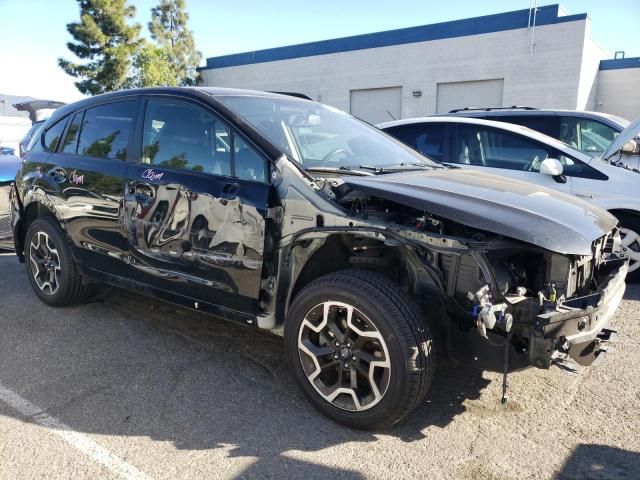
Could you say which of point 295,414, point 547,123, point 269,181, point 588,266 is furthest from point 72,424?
point 547,123

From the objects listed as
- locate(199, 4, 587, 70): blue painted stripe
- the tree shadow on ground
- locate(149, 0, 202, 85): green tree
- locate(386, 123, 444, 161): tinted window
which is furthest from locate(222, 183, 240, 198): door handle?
locate(149, 0, 202, 85): green tree

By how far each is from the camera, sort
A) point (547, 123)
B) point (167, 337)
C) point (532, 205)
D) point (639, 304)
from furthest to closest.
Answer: point (547, 123), point (639, 304), point (167, 337), point (532, 205)

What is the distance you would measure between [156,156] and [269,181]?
1.08m

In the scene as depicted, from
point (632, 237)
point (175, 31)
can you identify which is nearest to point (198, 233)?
point (632, 237)

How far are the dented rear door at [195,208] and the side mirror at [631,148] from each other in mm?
4239

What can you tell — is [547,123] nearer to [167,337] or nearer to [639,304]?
[639,304]

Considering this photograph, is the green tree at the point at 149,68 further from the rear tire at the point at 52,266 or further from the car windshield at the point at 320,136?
the car windshield at the point at 320,136

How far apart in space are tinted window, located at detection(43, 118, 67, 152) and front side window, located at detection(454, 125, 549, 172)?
4102 mm

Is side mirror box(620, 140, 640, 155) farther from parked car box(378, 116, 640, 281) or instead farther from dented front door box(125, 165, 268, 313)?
dented front door box(125, 165, 268, 313)

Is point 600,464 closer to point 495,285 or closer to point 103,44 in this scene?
point 495,285

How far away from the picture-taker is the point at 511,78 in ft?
59.2

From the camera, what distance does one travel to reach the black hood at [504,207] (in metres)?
2.47

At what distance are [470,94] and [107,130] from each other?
17.4m

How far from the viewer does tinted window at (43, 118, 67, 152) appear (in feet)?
15.0
